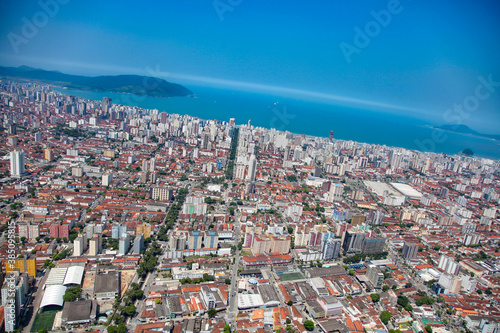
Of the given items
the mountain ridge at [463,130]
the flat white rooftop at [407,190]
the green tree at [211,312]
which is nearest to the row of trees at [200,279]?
the green tree at [211,312]

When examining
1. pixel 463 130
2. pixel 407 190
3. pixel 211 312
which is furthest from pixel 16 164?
pixel 463 130

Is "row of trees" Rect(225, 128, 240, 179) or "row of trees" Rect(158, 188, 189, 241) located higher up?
"row of trees" Rect(225, 128, 240, 179)

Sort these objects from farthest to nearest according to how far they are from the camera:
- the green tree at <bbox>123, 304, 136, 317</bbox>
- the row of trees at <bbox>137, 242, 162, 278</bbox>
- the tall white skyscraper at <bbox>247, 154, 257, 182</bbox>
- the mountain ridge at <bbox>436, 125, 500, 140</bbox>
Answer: the mountain ridge at <bbox>436, 125, 500, 140</bbox>, the tall white skyscraper at <bbox>247, 154, 257, 182</bbox>, the row of trees at <bbox>137, 242, 162, 278</bbox>, the green tree at <bbox>123, 304, 136, 317</bbox>

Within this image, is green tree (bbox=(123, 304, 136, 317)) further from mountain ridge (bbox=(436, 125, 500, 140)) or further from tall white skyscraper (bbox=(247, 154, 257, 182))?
mountain ridge (bbox=(436, 125, 500, 140))

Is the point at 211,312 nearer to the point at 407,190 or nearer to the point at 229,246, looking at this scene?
the point at 229,246

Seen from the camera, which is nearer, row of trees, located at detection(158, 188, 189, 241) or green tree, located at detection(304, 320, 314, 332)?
green tree, located at detection(304, 320, 314, 332)

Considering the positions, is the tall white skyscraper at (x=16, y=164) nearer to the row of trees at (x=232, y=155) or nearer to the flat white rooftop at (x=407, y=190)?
the row of trees at (x=232, y=155)

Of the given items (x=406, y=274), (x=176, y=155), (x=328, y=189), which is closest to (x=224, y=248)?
(x=406, y=274)

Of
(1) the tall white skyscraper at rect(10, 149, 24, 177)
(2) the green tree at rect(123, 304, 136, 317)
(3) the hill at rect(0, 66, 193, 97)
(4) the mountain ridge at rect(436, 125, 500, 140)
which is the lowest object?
(2) the green tree at rect(123, 304, 136, 317)

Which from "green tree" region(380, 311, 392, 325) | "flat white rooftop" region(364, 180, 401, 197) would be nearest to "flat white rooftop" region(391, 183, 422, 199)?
"flat white rooftop" region(364, 180, 401, 197)
